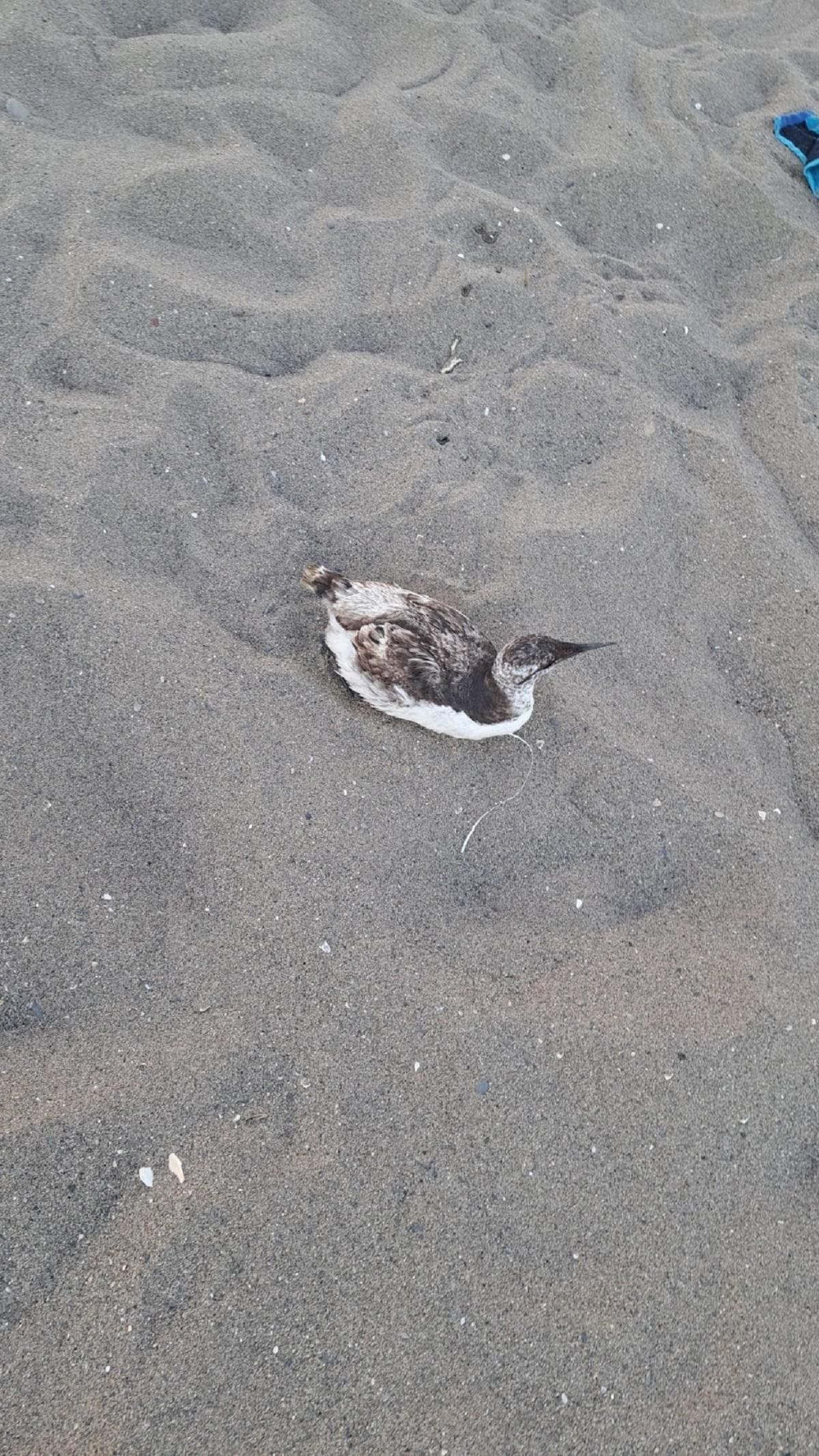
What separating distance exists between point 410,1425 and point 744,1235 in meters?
1.05

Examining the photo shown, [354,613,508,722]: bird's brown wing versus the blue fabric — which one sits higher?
the blue fabric

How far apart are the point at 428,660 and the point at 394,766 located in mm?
383

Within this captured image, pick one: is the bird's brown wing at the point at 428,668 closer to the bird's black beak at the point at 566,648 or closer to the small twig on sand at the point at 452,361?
the bird's black beak at the point at 566,648

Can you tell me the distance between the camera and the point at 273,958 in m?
2.72

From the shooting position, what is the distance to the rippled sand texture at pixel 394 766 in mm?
2352

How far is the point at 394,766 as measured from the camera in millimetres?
3150

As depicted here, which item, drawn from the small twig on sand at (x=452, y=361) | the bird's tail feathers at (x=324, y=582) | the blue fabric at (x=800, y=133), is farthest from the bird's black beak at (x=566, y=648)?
the blue fabric at (x=800, y=133)

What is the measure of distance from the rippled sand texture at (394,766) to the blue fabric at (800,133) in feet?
0.86

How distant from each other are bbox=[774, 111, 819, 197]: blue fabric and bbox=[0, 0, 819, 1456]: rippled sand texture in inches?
10.3

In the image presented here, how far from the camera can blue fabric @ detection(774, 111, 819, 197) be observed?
4988 mm

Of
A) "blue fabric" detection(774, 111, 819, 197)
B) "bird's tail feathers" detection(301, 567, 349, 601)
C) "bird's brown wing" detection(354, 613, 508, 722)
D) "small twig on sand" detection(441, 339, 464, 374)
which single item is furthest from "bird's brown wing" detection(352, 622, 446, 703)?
"blue fabric" detection(774, 111, 819, 197)

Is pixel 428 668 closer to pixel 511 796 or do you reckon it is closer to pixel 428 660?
pixel 428 660

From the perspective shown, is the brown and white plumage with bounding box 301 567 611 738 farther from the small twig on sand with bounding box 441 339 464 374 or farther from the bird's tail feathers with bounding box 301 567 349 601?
the small twig on sand with bounding box 441 339 464 374

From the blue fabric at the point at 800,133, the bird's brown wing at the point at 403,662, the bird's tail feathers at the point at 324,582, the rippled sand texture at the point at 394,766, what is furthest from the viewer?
the blue fabric at the point at 800,133
